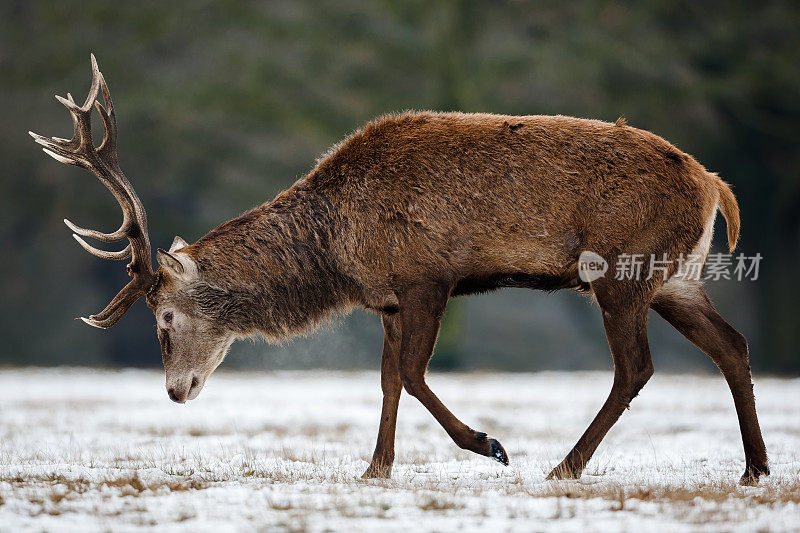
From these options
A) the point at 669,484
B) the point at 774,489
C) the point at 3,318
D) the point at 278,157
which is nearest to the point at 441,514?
the point at 669,484

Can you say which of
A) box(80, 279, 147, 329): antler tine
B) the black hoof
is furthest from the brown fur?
box(80, 279, 147, 329): antler tine

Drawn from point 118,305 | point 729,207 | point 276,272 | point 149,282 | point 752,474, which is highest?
point 729,207

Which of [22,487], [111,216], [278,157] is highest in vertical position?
[278,157]

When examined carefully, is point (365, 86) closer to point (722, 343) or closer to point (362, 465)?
point (362, 465)

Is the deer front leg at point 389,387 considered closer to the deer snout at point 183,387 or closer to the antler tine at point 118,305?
Answer: the deer snout at point 183,387

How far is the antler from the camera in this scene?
6.43 metres

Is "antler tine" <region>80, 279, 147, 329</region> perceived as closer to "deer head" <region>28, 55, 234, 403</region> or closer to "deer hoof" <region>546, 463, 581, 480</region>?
"deer head" <region>28, 55, 234, 403</region>

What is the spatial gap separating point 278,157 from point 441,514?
15.8 metres

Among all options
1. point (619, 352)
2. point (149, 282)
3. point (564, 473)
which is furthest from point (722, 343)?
point (149, 282)

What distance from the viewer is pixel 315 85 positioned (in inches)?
766

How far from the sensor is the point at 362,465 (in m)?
6.50

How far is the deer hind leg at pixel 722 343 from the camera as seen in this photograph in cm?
591

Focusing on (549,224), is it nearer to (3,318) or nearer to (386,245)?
(386,245)

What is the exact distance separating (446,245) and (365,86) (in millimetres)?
13829
